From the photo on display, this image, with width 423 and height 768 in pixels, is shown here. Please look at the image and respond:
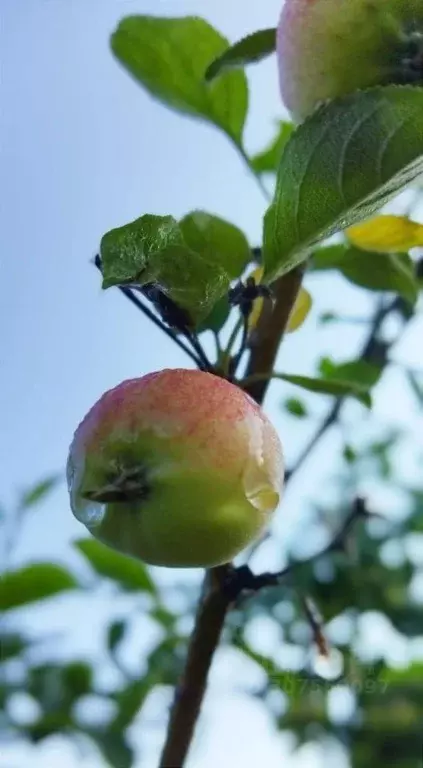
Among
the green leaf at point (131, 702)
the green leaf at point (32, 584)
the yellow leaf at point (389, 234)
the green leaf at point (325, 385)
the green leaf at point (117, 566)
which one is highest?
the yellow leaf at point (389, 234)

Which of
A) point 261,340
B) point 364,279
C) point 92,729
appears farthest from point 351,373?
point 92,729

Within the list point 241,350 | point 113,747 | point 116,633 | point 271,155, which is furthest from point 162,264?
point 116,633

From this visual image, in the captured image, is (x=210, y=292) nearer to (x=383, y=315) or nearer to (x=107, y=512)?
(x=107, y=512)

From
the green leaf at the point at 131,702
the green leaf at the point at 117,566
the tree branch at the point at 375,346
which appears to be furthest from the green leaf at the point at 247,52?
the green leaf at the point at 131,702

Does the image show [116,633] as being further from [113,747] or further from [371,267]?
[371,267]

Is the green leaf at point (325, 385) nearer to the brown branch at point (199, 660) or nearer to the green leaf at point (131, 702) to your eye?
the brown branch at point (199, 660)

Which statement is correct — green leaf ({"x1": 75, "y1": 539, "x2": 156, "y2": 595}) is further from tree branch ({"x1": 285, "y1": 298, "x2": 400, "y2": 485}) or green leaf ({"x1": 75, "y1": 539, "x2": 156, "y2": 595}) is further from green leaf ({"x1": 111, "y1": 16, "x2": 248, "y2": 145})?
green leaf ({"x1": 111, "y1": 16, "x2": 248, "y2": 145})
